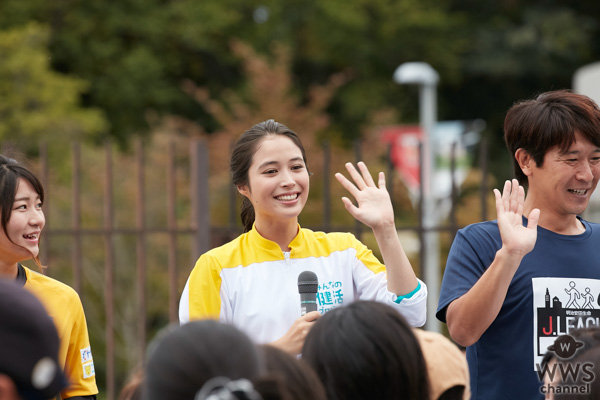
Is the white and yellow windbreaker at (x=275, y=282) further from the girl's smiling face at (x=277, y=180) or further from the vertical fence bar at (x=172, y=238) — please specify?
the vertical fence bar at (x=172, y=238)

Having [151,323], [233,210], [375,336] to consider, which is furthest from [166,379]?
[151,323]

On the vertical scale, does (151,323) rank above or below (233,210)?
below

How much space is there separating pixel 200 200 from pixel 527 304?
3.44 m

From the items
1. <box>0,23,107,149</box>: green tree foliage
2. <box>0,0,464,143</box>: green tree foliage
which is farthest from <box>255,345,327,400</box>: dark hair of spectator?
<box>0,0,464,143</box>: green tree foliage

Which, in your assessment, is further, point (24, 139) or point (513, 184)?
point (24, 139)

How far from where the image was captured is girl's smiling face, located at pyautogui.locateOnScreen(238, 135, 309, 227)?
303 cm

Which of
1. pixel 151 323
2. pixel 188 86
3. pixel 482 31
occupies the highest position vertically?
pixel 482 31

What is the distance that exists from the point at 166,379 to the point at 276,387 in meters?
0.21

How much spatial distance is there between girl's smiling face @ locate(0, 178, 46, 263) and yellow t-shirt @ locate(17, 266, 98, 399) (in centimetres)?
12

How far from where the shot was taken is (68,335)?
303 centimetres

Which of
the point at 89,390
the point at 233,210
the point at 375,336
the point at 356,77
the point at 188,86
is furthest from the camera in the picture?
the point at 356,77

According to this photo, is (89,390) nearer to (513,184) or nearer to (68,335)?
(68,335)

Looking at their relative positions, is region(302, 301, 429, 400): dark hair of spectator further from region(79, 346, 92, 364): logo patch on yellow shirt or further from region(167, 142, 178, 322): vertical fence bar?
region(167, 142, 178, 322): vertical fence bar

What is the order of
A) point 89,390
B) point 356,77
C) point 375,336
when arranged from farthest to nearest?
point 356,77
point 89,390
point 375,336
